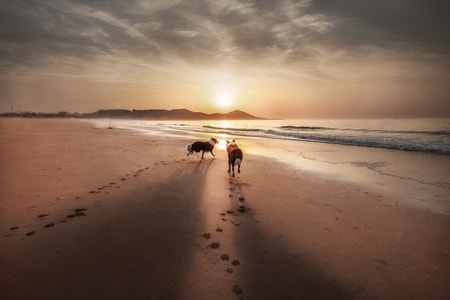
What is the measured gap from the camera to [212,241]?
439 centimetres

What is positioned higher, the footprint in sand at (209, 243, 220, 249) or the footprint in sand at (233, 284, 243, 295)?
the footprint in sand at (209, 243, 220, 249)

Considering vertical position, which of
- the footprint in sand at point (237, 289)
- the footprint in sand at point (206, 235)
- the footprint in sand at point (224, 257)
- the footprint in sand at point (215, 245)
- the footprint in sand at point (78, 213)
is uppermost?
the footprint in sand at point (78, 213)

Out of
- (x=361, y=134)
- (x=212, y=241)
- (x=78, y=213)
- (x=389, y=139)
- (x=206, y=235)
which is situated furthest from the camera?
(x=361, y=134)

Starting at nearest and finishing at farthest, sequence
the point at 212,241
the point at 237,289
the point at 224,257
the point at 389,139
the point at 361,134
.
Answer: the point at 237,289 → the point at 224,257 → the point at 212,241 → the point at 389,139 → the point at 361,134

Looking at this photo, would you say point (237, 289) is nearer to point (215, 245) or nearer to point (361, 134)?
point (215, 245)

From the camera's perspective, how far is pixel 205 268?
361 centimetres

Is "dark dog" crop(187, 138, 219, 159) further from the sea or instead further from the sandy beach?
the sea

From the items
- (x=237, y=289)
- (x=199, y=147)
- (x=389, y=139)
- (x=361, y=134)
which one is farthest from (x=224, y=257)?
(x=361, y=134)

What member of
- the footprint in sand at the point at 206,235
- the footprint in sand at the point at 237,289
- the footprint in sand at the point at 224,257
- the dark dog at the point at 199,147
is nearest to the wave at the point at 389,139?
the dark dog at the point at 199,147

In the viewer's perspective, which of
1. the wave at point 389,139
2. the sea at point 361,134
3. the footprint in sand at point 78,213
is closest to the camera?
the footprint in sand at point 78,213

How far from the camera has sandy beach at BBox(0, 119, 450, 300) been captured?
3246 mm

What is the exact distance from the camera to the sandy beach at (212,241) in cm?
325

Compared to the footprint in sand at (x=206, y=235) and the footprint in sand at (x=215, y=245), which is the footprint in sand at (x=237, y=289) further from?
the footprint in sand at (x=206, y=235)

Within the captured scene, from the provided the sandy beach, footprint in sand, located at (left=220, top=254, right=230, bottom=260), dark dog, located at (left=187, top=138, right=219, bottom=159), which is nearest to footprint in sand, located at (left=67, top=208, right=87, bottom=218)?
the sandy beach
